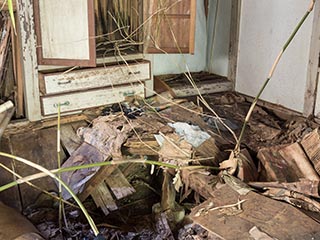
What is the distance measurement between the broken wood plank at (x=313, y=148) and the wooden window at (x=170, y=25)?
4.49 ft

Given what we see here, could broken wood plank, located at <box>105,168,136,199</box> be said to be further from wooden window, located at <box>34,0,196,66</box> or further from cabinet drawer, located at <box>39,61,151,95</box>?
wooden window, located at <box>34,0,196,66</box>

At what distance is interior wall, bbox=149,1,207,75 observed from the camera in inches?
186

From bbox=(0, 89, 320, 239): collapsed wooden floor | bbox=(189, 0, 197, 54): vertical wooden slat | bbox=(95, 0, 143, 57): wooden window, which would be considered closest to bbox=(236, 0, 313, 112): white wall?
bbox=(0, 89, 320, 239): collapsed wooden floor

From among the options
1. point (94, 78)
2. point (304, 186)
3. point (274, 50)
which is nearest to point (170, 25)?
point (94, 78)

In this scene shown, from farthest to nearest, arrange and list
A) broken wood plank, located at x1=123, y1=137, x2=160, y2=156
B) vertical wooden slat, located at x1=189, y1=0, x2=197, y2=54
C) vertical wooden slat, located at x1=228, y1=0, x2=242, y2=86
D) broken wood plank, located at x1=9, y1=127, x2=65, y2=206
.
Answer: vertical wooden slat, located at x1=228, y1=0, x2=242, y2=86 → vertical wooden slat, located at x1=189, y1=0, x2=197, y2=54 → broken wood plank, located at x1=9, y1=127, x2=65, y2=206 → broken wood plank, located at x1=123, y1=137, x2=160, y2=156

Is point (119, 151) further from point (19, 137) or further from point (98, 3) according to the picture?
point (98, 3)

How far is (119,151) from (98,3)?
1.63m

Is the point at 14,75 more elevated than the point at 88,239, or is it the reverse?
the point at 14,75

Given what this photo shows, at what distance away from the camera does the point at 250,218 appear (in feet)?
7.85

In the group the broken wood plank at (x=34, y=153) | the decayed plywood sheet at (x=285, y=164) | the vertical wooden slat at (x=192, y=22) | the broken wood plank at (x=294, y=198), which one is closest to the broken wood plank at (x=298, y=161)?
the decayed plywood sheet at (x=285, y=164)

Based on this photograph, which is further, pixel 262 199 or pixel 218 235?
pixel 262 199

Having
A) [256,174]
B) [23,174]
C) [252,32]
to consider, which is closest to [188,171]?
[256,174]

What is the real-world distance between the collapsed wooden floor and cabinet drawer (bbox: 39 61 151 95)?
22 centimetres

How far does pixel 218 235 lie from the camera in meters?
2.29
